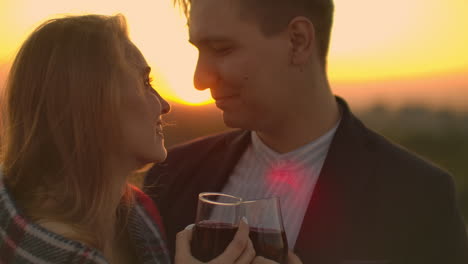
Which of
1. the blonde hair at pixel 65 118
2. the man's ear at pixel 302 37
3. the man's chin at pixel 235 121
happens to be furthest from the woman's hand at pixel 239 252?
the man's ear at pixel 302 37

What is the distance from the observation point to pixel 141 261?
8.66ft

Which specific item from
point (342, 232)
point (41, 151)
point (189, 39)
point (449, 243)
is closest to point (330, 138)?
point (342, 232)

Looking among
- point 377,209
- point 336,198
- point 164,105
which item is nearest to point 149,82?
point 164,105

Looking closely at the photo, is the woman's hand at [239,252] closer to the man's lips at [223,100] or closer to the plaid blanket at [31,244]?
the plaid blanket at [31,244]

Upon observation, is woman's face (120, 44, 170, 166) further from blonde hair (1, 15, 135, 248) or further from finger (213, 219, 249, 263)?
finger (213, 219, 249, 263)

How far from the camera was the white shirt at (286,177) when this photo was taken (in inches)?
110

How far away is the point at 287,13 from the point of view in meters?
3.03

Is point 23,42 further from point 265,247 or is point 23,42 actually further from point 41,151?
point 265,247

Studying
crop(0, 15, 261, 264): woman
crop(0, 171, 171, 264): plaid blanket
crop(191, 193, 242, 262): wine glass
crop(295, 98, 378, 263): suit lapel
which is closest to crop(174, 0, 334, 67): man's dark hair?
crop(295, 98, 378, 263): suit lapel

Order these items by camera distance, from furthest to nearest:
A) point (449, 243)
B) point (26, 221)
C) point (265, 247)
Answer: point (449, 243) < point (26, 221) < point (265, 247)

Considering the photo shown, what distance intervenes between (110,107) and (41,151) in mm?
369

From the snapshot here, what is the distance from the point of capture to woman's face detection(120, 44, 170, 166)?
7.51 ft

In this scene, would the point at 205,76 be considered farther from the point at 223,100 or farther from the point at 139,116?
the point at 139,116

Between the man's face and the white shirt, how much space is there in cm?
24
